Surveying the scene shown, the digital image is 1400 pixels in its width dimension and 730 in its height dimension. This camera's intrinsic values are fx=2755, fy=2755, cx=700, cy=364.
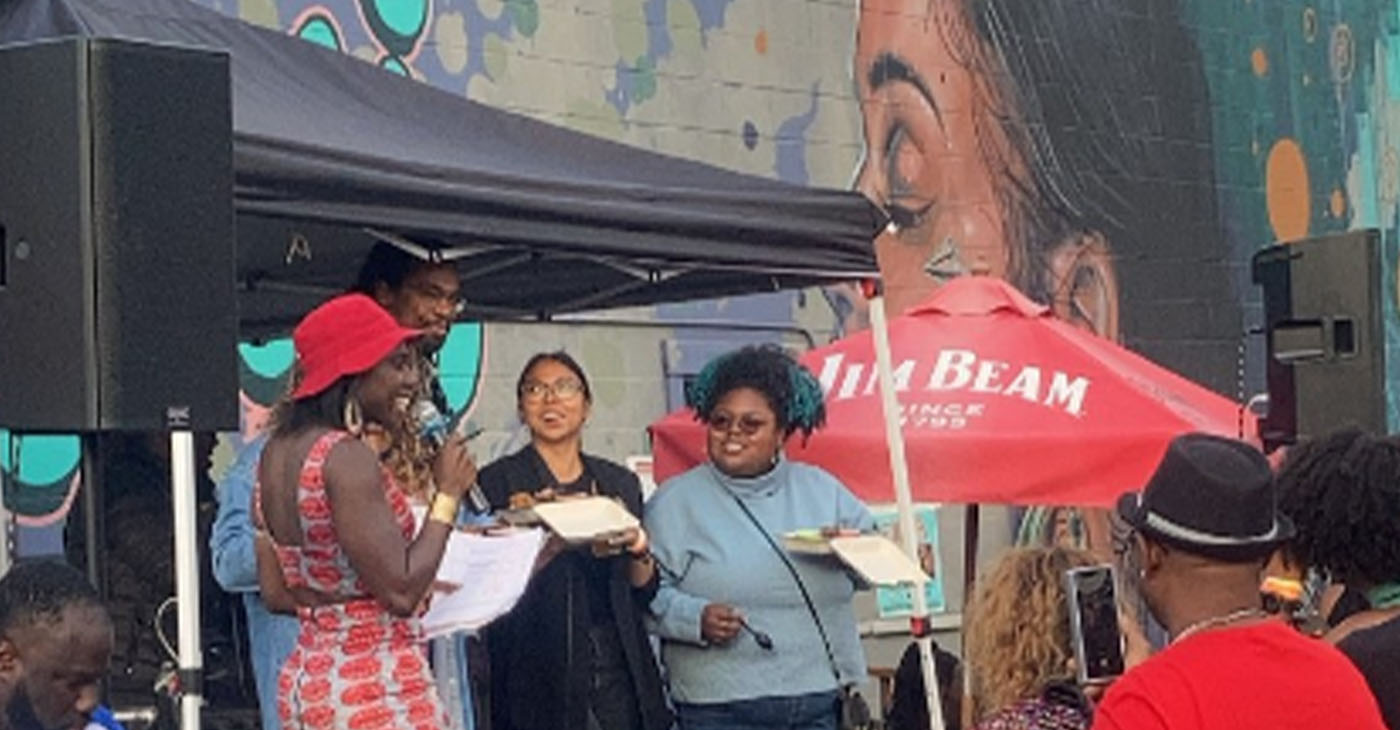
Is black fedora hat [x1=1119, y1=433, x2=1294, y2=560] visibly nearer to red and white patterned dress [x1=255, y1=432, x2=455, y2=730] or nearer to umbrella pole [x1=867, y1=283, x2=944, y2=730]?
red and white patterned dress [x1=255, y1=432, x2=455, y2=730]

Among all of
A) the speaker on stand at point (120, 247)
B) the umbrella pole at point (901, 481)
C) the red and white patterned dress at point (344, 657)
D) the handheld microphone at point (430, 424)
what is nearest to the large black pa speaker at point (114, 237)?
the speaker on stand at point (120, 247)

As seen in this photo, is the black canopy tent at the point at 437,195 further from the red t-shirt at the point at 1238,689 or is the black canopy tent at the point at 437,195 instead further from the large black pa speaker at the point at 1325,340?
the red t-shirt at the point at 1238,689

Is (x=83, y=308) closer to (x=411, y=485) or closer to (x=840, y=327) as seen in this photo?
(x=411, y=485)

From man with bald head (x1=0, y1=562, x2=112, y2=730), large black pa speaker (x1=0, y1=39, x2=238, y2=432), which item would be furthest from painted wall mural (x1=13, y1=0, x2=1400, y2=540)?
man with bald head (x1=0, y1=562, x2=112, y2=730)

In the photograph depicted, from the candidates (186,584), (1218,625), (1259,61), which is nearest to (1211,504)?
(1218,625)

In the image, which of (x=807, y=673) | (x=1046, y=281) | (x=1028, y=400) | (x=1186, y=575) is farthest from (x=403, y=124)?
(x=1046, y=281)

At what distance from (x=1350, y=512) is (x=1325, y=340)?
468 centimetres

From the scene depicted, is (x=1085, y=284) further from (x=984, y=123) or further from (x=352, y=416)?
(x=352, y=416)

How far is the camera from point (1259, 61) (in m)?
16.9

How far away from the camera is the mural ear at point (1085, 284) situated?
14.6 meters

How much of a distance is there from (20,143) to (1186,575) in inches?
107

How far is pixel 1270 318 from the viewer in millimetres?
9766

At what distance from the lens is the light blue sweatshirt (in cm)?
743

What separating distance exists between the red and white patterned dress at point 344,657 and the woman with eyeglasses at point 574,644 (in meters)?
1.32
